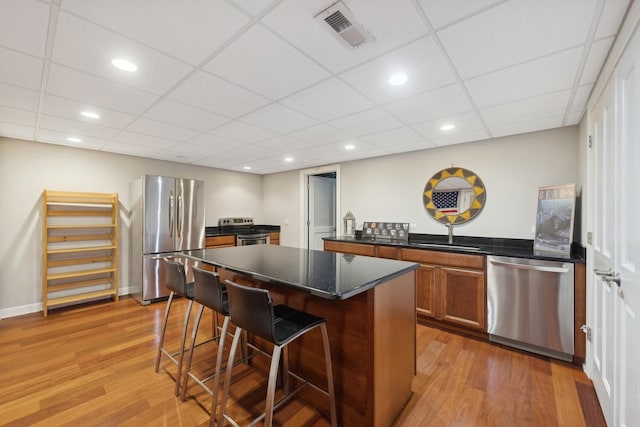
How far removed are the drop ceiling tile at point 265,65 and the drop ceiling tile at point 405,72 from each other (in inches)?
11.1

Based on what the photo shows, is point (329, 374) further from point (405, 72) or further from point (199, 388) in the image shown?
point (405, 72)

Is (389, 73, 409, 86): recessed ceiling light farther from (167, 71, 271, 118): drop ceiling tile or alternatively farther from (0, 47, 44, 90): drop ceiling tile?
(0, 47, 44, 90): drop ceiling tile

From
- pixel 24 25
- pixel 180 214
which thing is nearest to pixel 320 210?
pixel 180 214

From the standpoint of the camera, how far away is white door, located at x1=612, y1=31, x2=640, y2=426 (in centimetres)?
121

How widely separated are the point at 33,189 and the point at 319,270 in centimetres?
437

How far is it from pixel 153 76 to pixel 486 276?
3452 mm

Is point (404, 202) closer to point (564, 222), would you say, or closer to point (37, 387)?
point (564, 222)

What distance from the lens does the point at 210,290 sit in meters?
1.81

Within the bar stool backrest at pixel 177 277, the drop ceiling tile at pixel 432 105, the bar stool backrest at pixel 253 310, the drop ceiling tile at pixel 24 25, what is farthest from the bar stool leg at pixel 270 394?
the drop ceiling tile at pixel 432 105

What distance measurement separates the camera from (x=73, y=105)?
7.78 feet

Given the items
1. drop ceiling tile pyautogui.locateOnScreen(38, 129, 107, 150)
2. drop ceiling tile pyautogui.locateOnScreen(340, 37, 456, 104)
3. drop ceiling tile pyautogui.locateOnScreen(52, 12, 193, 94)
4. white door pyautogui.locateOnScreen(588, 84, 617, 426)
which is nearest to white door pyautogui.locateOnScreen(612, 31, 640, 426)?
white door pyautogui.locateOnScreen(588, 84, 617, 426)

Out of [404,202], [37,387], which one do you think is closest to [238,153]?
[404,202]

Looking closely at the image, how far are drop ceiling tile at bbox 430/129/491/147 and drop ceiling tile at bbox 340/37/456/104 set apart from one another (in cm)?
143

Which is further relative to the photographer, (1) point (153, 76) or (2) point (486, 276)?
(2) point (486, 276)
